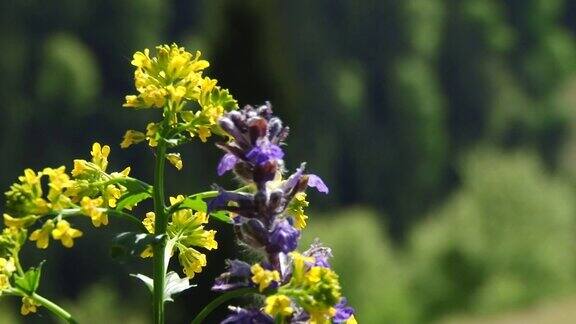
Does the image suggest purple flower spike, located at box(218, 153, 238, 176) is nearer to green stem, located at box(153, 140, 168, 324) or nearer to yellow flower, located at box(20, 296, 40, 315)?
green stem, located at box(153, 140, 168, 324)

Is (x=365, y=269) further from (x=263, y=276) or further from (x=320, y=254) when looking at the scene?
(x=263, y=276)

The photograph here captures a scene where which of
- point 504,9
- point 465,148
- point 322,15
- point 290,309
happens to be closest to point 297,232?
point 290,309

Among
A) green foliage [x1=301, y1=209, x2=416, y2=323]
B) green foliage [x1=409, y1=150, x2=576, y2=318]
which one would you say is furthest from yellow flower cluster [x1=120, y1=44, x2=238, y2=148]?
green foliage [x1=409, y1=150, x2=576, y2=318]

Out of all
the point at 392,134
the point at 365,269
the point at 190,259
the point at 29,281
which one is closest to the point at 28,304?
the point at 29,281

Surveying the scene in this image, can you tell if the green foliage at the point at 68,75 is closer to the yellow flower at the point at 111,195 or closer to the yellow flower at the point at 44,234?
the yellow flower at the point at 111,195

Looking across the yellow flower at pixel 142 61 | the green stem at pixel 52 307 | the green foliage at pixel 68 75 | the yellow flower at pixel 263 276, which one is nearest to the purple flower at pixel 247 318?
the yellow flower at pixel 263 276
